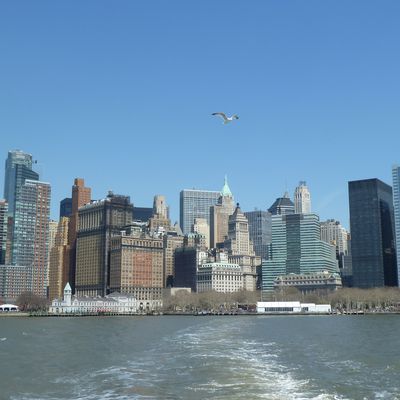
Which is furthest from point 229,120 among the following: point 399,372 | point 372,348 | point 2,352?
point 2,352

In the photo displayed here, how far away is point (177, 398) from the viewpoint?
4481 centimetres

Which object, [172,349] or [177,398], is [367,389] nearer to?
[177,398]

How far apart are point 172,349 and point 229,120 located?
30.7 m

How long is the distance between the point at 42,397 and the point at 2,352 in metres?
39.0

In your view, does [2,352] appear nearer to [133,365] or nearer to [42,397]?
[133,365]

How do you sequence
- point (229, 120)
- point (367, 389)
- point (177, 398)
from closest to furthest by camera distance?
point (177, 398), point (367, 389), point (229, 120)

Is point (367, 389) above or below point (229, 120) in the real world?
below

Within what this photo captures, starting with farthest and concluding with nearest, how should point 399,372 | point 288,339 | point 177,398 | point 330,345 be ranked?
point 288,339, point 330,345, point 399,372, point 177,398

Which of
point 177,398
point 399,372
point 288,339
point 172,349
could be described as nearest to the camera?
point 177,398

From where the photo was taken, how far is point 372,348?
3179 inches

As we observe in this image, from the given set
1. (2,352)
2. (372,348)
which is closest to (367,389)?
(372,348)

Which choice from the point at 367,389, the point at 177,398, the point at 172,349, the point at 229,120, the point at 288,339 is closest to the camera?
the point at 177,398

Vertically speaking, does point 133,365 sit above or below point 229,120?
below

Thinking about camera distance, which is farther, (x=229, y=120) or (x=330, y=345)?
(x=330, y=345)
